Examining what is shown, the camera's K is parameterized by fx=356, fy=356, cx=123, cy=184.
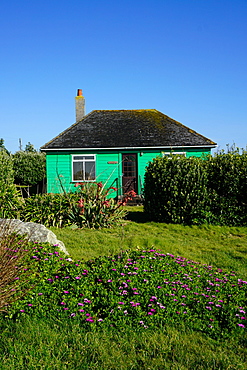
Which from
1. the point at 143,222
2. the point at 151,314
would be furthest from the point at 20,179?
the point at 151,314

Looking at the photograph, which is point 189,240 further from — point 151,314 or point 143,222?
point 151,314

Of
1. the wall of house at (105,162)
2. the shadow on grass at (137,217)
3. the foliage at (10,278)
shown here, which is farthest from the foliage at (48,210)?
the wall of house at (105,162)

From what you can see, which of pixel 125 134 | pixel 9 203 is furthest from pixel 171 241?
pixel 125 134

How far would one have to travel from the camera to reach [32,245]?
20.4ft

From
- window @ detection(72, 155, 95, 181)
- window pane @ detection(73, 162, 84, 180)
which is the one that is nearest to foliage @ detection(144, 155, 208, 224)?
window @ detection(72, 155, 95, 181)

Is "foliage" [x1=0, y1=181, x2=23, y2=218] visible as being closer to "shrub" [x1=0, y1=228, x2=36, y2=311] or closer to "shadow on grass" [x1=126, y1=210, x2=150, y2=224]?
"shadow on grass" [x1=126, y1=210, x2=150, y2=224]

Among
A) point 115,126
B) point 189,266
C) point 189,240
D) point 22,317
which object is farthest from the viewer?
point 115,126

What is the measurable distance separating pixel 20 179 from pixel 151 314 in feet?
81.1

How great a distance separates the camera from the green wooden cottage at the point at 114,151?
61.9ft

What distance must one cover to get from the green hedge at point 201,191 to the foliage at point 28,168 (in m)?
18.0

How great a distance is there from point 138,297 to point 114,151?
15049 millimetres

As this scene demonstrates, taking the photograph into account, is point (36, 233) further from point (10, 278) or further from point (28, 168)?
point (28, 168)

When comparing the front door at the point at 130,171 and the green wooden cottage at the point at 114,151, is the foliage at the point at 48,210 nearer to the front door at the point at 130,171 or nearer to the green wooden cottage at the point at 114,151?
the green wooden cottage at the point at 114,151

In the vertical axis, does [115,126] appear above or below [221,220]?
above
